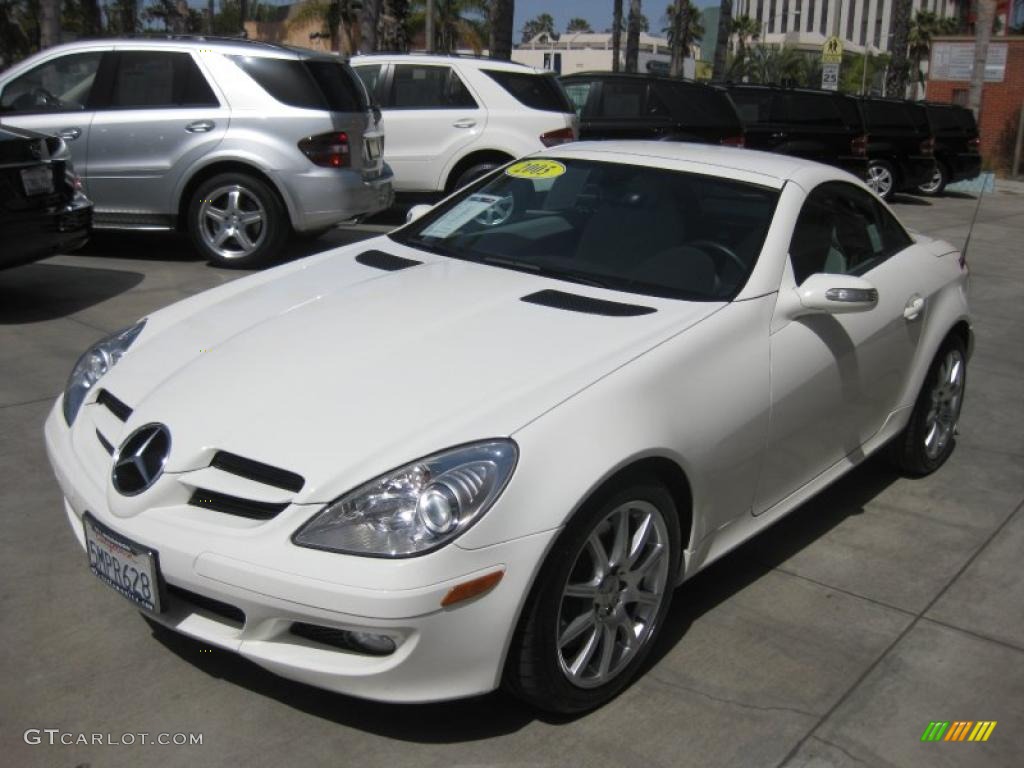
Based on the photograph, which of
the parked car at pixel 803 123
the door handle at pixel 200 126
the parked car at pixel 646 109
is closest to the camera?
the door handle at pixel 200 126

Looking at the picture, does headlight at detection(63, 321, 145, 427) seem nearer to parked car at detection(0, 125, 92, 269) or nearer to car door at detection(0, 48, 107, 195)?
parked car at detection(0, 125, 92, 269)

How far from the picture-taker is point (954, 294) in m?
5.02

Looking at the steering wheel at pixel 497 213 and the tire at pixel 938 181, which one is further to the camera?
the tire at pixel 938 181

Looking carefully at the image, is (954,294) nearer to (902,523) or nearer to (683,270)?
(902,523)

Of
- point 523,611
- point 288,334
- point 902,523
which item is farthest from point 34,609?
point 902,523

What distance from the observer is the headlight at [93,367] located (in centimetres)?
370

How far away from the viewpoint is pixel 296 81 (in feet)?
28.7

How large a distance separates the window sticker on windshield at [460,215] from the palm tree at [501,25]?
13.5 m

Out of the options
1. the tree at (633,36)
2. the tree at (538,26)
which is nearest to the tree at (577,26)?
the tree at (538,26)

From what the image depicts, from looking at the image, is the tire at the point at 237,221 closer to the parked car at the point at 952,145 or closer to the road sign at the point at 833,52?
the parked car at the point at 952,145

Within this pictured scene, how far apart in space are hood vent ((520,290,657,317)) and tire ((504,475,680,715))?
682mm

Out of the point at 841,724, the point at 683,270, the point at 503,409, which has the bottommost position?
the point at 841,724

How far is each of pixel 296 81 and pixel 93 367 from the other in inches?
214

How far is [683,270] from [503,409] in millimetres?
1263
